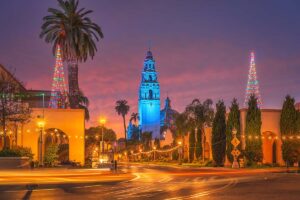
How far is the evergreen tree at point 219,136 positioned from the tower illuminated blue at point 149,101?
112m

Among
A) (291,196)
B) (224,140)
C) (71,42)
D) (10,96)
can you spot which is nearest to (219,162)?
(224,140)

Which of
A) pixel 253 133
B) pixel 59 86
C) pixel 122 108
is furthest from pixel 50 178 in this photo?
pixel 122 108

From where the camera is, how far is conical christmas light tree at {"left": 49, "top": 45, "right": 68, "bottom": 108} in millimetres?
53213

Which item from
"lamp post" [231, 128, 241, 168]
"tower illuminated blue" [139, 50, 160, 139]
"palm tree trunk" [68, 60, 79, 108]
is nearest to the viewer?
"lamp post" [231, 128, 241, 168]

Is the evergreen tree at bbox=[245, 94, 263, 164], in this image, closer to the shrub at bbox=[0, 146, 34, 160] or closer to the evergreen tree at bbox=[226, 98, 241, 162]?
the evergreen tree at bbox=[226, 98, 241, 162]

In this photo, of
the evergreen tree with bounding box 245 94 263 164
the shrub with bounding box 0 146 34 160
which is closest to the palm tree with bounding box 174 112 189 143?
the evergreen tree with bounding box 245 94 263 164

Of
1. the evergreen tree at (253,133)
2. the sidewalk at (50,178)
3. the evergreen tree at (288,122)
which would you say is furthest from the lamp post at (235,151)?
the sidewalk at (50,178)

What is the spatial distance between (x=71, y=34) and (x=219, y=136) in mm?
22871

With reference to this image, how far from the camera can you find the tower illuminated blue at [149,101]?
179 m

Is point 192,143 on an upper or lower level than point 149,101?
lower

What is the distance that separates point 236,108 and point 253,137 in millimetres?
4507

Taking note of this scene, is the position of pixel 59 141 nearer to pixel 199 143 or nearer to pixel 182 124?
pixel 199 143

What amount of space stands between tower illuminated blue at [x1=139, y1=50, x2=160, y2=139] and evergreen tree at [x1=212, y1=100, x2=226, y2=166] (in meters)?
112

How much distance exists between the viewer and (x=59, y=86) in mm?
54875
